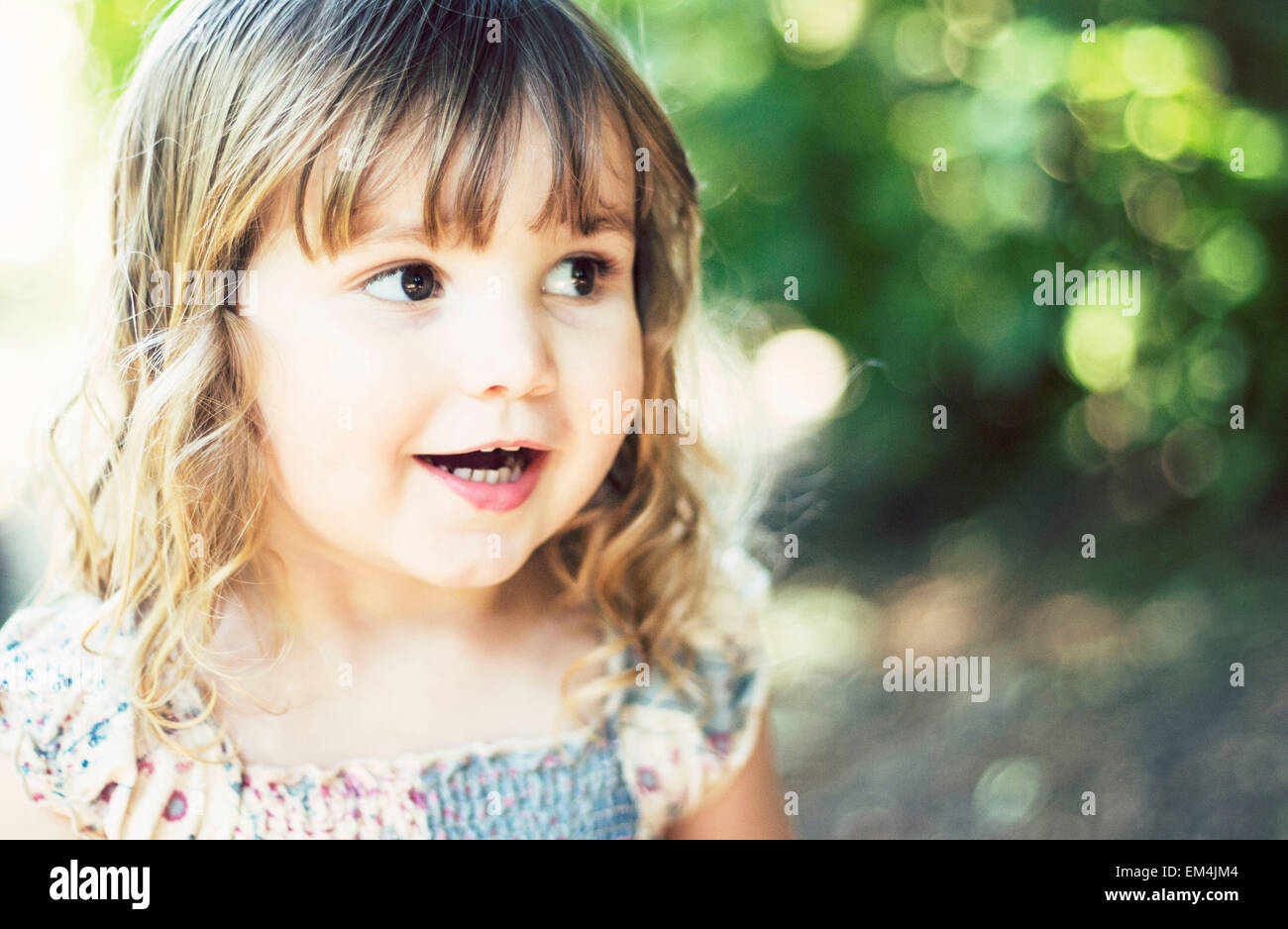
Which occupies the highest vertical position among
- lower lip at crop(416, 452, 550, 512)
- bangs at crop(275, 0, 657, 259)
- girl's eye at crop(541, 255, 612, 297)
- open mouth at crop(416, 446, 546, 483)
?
bangs at crop(275, 0, 657, 259)

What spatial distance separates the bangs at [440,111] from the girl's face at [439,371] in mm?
13

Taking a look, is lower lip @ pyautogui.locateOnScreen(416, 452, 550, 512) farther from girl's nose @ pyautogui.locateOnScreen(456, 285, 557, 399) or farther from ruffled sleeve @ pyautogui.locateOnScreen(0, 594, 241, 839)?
ruffled sleeve @ pyautogui.locateOnScreen(0, 594, 241, 839)

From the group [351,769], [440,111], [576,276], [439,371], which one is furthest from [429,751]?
[440,111]

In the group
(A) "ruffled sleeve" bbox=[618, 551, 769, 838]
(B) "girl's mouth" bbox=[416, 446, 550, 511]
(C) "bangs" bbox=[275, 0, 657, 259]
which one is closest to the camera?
(C) "bangs" bbox=[275, 0, 657, 259]

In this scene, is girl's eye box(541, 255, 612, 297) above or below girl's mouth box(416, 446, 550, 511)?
above

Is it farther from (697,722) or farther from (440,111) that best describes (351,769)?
(440,111)

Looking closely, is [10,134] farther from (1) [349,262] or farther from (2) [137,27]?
(1) [349,262]

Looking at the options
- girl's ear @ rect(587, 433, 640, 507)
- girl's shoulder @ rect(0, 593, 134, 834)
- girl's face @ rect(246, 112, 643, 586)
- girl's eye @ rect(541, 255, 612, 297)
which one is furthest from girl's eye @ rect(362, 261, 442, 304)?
girl's shoulder @ rect(0, 593, 134, 834)

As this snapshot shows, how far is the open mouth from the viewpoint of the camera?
42.6 inches

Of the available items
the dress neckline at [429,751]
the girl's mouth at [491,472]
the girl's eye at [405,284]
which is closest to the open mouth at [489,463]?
the girl's mouth at [491,472]

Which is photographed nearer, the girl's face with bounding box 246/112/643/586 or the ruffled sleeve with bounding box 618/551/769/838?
the girl's face with bounding box 246/112/643/586

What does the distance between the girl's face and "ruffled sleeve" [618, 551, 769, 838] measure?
253mm

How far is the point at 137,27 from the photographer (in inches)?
46.9
